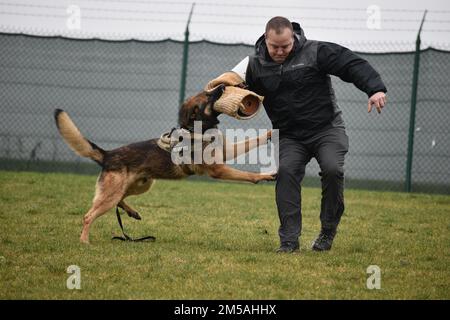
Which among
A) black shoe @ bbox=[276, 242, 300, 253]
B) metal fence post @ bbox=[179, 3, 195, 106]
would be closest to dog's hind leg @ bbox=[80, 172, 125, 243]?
black shoe @ bbox=[276, 242, 300, 253]

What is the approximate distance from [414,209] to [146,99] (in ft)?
17.6

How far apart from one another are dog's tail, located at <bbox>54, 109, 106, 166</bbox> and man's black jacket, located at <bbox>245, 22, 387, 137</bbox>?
5.47ft

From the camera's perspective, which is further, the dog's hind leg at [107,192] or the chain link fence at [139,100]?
the chain link fence at [139,100]

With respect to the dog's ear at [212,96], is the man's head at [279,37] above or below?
above

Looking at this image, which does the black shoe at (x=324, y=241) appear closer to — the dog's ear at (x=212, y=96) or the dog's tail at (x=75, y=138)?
the dog's ear at (x=212, y=96)

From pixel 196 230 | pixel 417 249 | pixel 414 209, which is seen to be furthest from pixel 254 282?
pixel 414 209

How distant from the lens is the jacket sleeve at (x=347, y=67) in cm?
550

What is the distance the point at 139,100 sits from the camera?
1243 centimetres

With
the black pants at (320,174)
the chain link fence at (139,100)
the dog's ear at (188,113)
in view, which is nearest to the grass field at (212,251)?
the black pants at (320,174)

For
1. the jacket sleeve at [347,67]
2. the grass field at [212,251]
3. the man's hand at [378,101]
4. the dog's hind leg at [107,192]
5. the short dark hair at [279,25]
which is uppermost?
the short dark hair at [279,25]

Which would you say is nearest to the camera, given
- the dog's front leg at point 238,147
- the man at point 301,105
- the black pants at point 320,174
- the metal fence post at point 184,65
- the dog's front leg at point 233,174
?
the man at point 301,105

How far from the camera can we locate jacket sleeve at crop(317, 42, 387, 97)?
18.0 feet

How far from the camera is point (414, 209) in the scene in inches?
356

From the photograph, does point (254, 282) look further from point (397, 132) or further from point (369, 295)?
point (397, 132)
